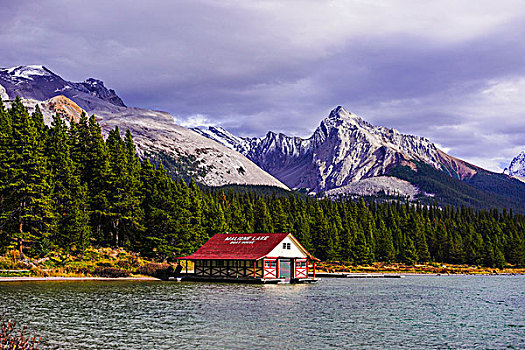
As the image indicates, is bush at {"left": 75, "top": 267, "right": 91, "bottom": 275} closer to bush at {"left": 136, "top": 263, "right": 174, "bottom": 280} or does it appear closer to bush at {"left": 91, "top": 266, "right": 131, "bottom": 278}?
bush at {"left": 91, "top": 266, "right": 131, "bottom": 278}

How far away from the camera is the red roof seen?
83.9m

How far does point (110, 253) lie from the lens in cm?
9406

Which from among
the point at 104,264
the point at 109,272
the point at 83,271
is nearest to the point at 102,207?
the point at 104,264

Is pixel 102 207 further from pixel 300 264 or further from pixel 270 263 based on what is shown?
pixel 300 264

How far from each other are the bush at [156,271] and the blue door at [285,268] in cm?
2120

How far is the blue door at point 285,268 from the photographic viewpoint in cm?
8841

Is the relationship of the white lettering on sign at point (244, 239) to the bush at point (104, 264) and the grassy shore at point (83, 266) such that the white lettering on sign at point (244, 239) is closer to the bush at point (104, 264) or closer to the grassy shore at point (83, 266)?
the grassy shore at point (83, 266)

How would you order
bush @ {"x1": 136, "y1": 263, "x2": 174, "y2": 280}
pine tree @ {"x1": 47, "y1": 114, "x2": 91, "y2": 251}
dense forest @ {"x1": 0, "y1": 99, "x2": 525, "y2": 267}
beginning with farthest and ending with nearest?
bush @ {"x1": 136, "y1": 263, "x2": 174, "y2": 280} → pine tree @ {"x1": 47, "y1": 114, "x2": 91, "y2": 251} → dense forest @ {"x1": 0, "y1": 99, "x2": 525, "y2": 267}

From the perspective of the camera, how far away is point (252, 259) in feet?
268

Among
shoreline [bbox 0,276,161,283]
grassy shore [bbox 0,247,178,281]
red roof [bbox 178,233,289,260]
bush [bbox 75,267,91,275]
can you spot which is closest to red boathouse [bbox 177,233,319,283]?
red roof [bbox 178,233,289,260]

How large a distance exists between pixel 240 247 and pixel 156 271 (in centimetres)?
1732

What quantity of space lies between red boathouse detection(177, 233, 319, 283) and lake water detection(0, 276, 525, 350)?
18.0 metres

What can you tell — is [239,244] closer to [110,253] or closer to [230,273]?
[230,273]

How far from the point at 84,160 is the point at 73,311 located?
67.7m
